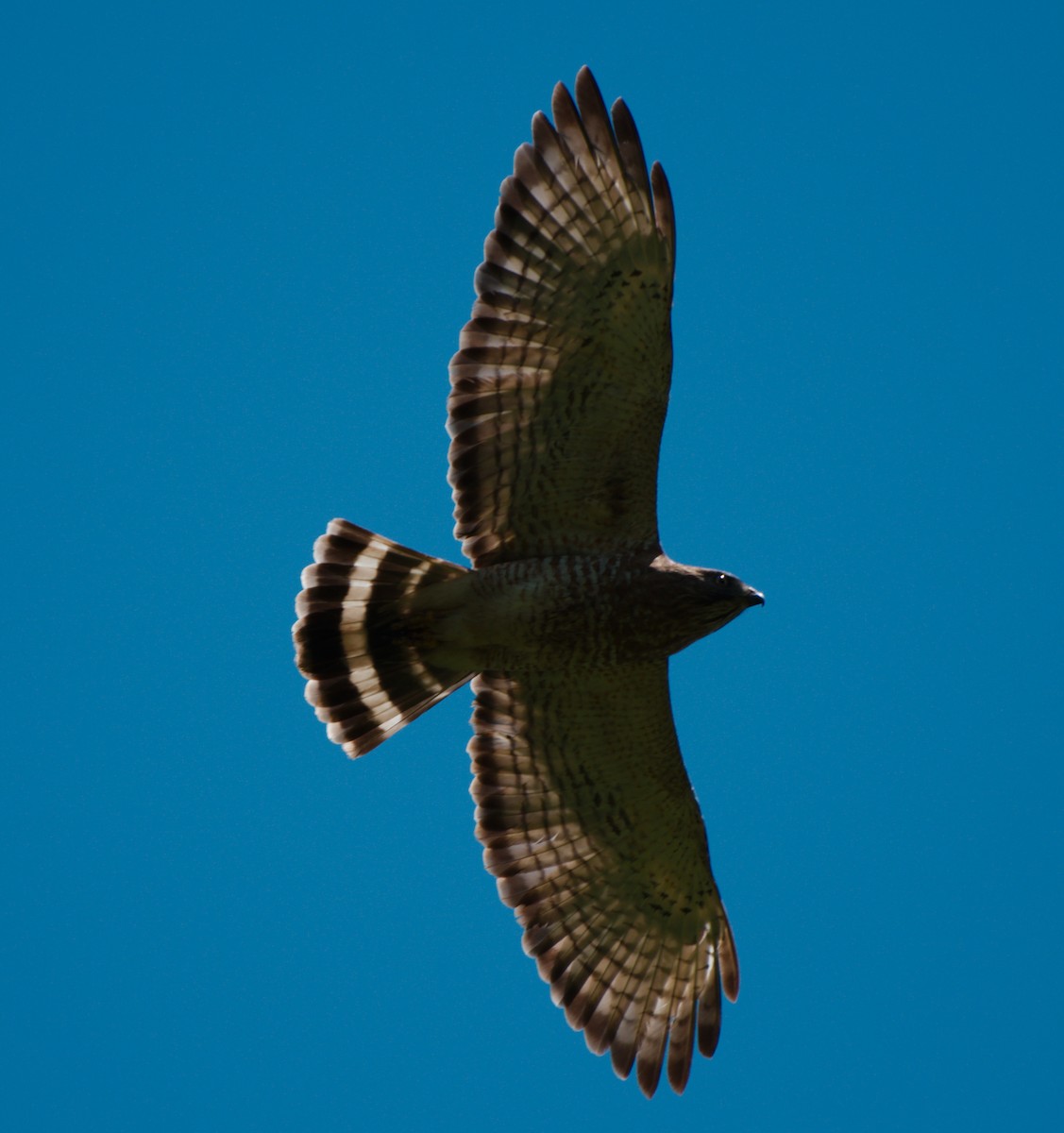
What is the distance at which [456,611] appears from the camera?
28.0ft

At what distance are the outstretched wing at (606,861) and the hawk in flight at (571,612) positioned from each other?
1 centimetres

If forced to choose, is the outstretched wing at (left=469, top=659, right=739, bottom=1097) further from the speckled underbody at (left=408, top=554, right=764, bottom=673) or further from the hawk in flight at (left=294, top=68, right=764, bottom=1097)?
the speckled underbody at (left=408, top=554, right=764, bottom=673)

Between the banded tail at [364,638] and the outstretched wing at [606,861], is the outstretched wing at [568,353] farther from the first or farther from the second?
the outstretched wing at [606,861]

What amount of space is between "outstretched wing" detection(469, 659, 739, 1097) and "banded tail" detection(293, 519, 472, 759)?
1.34 ft

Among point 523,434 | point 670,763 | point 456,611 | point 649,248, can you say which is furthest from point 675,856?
point 649,248

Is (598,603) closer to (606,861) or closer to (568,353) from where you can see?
(568,353)

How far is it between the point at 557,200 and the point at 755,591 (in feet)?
6.73

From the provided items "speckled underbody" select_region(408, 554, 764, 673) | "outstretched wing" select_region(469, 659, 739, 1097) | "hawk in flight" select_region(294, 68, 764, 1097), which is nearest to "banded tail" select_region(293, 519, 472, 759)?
"hawk in flight" select_region(294, 68, 764, 1097)

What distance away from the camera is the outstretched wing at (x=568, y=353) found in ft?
25.8

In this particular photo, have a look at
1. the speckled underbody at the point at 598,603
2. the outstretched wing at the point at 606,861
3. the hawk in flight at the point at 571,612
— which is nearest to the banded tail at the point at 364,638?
the hawk in flight at the point at 571,612

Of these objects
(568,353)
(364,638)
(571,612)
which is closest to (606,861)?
(571,612)

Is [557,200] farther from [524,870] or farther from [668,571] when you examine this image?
[524,870]

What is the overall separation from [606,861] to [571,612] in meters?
1.56

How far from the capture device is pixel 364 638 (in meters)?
8.80
